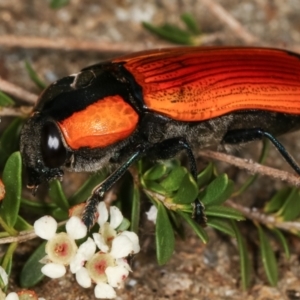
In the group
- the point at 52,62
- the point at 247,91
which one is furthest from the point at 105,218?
the point at 52,62

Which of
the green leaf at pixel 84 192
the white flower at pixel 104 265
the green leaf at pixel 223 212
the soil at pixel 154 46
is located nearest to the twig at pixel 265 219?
the soil at pixel 154 46

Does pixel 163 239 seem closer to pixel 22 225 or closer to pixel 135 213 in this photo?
pixel 135 213

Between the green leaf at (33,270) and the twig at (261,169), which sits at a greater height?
the twig at (261,169)

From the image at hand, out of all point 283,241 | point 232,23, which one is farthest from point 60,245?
point 232,23

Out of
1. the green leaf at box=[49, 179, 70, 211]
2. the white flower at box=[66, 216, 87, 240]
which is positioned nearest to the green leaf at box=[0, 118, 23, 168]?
the green leaf at box=[49, 179, 70, 211]

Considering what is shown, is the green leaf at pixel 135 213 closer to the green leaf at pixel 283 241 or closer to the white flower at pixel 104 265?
the white flower at pixel 104 265

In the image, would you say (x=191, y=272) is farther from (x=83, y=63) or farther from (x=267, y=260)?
(x=83, y=63)

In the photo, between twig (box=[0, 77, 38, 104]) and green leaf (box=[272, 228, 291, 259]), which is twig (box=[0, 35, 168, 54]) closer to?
twig (box=[0, 77, 38, 104])
